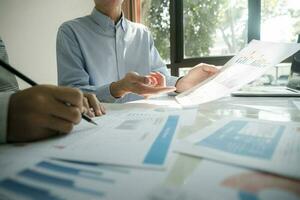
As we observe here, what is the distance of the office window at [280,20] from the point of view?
185 centimetres

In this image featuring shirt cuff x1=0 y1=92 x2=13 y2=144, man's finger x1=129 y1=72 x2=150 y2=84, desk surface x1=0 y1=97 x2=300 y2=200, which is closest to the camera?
desk surface x1=0 y1=97 x2=300 y2=200

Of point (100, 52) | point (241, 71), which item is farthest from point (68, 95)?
point (100, 52)

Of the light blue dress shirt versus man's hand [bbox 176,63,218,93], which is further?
the light blue dress shirt

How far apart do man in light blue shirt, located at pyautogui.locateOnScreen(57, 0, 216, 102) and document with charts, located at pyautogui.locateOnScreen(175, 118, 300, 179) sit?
0.61 m

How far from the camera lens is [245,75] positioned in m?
0.90

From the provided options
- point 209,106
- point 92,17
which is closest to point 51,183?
point 209,106

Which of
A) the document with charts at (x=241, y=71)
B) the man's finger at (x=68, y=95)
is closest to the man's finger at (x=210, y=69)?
the document with charts at (x=241, y=71)

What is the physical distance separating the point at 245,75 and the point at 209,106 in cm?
20

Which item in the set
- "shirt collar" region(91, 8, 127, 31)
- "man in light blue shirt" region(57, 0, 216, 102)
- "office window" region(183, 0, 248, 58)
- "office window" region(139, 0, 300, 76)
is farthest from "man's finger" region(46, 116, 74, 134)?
"office window" region(183, 0, 248, 58)

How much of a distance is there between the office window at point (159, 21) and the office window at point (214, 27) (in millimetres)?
166

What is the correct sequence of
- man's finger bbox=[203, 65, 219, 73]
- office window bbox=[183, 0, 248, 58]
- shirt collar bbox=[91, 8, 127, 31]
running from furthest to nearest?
1. office window bbox=[183, 0, 248, 58]
2. shirt collar bbox=[91, 8, 127, 31]
3. man's finger bbox=[203, 65, 219, 73]

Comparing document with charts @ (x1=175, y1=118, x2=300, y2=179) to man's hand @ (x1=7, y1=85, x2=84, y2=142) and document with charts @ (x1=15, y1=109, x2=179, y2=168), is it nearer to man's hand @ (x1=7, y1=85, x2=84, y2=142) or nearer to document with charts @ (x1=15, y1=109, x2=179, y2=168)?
document with charts @ (x1=15, y1=109, x2=179, y2=168)

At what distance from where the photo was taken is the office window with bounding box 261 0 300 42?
6.06 ft

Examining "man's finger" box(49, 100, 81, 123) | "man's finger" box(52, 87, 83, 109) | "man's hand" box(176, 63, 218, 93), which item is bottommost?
"man's hand" box(176, 63, 218, 93)
